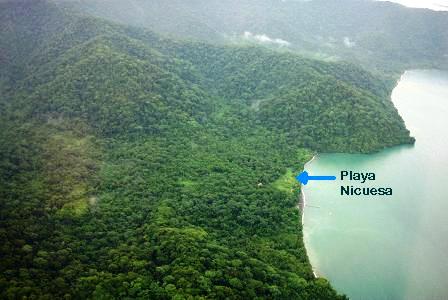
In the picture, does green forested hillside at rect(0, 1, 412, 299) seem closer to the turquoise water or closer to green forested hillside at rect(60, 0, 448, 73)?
the turquoise water

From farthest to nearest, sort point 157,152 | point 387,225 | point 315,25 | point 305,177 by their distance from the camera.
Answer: point 315,25 → point 305,177 → point 157,152 → point 387,225

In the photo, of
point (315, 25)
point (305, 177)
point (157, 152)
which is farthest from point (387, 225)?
point (315, 25)

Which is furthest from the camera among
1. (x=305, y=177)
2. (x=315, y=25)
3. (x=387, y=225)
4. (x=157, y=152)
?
(x=315, y=25)

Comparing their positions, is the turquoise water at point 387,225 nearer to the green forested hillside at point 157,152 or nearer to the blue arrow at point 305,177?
the blue arrow at point 305,177

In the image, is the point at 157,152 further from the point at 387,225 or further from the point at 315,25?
the point at 315,25

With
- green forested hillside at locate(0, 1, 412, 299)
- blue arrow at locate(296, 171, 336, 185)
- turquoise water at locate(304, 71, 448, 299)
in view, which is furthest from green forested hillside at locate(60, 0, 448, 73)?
blue arrow at locate(296, 171, 336, 185)

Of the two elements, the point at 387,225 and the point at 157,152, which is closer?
the point at 387,225
